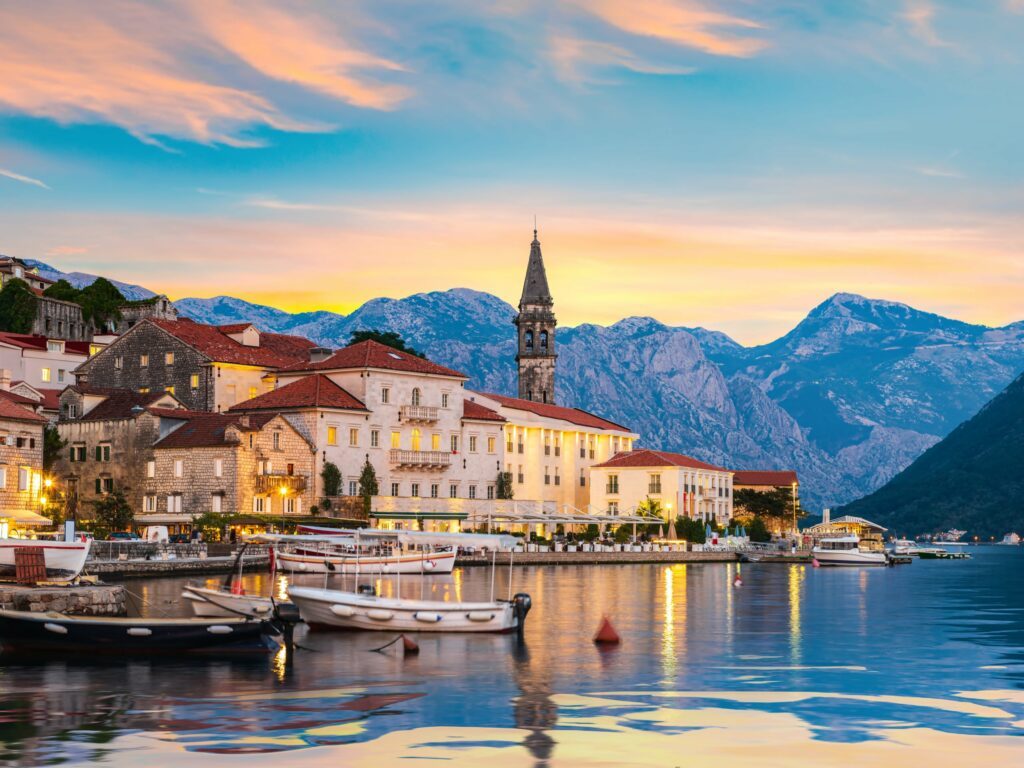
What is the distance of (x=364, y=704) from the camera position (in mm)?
32938

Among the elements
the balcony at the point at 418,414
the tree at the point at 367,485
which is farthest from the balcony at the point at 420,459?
the tree at the point at 367,485

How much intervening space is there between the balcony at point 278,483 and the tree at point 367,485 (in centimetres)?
A: 512

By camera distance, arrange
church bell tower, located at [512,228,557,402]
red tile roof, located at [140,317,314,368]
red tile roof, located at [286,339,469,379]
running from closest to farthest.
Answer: red tile roof, located at [286,339,469,379]
red tile roof, located at [140,317,314,368]
church bell tower, located at [512,228,557,402]

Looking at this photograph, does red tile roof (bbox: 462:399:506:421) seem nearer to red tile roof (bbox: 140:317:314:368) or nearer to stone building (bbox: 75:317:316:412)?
red tile roof (bbox: 140:317:314:368)

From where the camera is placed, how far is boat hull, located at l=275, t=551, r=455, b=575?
89.2 m

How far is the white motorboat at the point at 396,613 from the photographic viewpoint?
47.8 metres

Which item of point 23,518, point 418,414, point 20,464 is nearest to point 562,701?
point 23,518

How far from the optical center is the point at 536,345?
177625 millimetres

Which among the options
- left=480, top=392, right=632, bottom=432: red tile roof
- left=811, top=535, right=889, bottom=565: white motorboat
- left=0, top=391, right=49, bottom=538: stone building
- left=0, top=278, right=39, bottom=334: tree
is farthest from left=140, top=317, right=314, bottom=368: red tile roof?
left=811, top=535, right=889, bottom=565: white motorboat

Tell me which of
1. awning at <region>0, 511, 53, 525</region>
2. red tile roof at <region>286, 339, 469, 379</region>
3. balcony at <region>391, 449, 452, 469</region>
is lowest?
awning at <region>0, 511, 53, 525</region>

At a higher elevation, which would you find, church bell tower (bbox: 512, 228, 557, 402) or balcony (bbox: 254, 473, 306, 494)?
church bell tower (bbox: 512, 228, 557, 402)

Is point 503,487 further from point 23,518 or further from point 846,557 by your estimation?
point 23,518

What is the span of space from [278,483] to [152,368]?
64.6ft

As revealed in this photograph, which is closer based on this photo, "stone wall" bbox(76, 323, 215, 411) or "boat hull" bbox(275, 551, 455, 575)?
"boat hull" bbox(275, 551, 455, 575)
